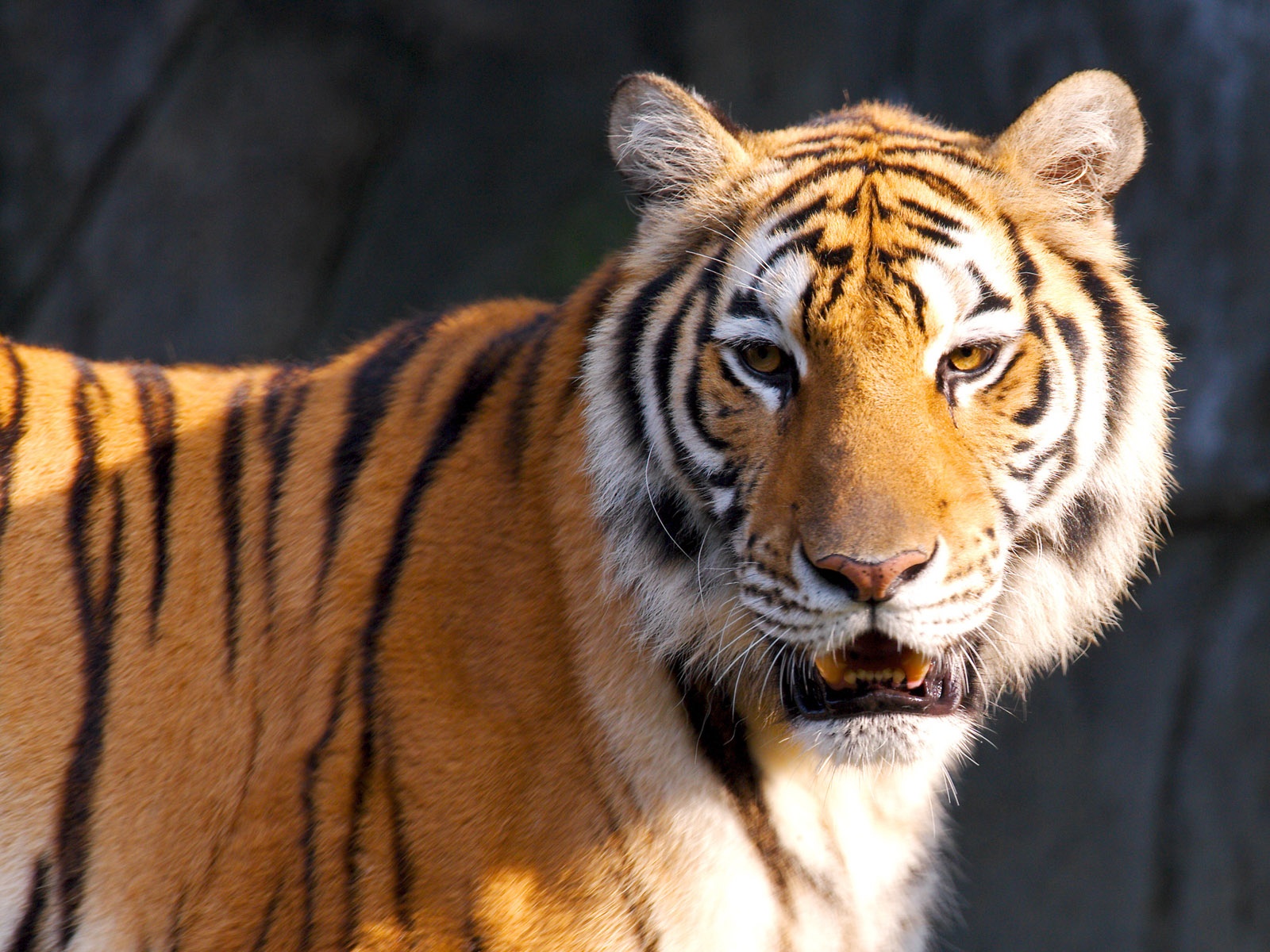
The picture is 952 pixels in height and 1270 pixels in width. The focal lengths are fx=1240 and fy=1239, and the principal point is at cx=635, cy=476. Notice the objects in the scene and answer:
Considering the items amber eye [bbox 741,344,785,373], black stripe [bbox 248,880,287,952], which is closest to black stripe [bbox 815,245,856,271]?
amber eye [bbox 741,344,785,373]

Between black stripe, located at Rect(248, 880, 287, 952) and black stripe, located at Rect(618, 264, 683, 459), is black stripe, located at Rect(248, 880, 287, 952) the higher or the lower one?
the lower one

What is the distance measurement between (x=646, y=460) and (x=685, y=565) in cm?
15

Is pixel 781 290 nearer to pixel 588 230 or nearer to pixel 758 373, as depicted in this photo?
pixel 758 373

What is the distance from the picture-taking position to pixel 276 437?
2.00m

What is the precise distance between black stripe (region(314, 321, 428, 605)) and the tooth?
0.85m

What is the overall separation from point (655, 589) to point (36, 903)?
41.3 inches

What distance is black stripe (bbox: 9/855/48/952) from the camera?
6.02 feet

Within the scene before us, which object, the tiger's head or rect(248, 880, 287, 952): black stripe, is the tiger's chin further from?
rect(248, 880, 287, 952): black stripe

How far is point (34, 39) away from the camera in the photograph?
15.8 feet

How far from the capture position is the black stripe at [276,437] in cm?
190

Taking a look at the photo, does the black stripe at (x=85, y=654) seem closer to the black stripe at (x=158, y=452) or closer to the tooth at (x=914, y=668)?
the black stripe at (x=158, y=452)

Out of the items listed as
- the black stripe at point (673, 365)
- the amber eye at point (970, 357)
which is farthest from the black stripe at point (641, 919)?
the amber eye at point (970, 357)

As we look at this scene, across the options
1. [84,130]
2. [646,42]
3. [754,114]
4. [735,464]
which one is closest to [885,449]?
[735,464]

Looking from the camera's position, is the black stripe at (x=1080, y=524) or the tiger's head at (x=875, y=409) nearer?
the tiger's head at (x=875, y=409)
